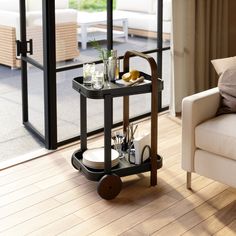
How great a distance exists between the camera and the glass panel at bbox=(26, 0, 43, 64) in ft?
13.0

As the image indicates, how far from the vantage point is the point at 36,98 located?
14.0 ft

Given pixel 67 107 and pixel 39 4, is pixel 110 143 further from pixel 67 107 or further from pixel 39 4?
pixel 39 4

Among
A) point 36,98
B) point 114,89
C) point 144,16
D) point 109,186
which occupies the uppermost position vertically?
point 144,16

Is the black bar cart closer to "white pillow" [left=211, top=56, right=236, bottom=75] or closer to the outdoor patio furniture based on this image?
"white pillow" [left=211, top=56, right=236, bottom=75]

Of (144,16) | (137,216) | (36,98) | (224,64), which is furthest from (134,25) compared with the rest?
(137,216)

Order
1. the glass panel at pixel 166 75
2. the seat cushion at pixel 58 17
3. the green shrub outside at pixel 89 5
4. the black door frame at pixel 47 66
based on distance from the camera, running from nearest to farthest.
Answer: the black door frame at pixel 47 66 → the seat cushion at pixel 58 17 → the green shrub outside at pixel 89 5 → the glass panel at pixel 166 75

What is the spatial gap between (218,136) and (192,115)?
214 millimetres

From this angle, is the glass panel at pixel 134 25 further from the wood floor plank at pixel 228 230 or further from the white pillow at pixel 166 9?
the wood floor plank at pixel 228 230

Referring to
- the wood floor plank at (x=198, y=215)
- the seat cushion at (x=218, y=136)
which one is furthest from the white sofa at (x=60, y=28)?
the wood floor plank at (x=198, y=215)

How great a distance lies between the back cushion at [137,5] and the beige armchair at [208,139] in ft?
4.43

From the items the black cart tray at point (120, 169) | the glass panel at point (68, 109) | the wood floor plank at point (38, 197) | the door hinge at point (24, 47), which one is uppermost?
the door hinge at point (24, 47)

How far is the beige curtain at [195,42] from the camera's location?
4.65 m

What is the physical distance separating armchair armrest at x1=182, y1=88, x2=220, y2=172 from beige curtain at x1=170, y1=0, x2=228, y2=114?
53.4 inches

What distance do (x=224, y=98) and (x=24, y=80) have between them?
1681 mm
